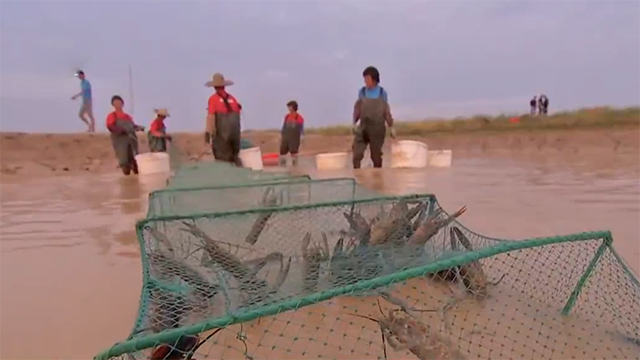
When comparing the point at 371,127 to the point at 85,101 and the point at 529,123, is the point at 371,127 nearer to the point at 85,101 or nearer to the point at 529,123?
the point at 85,101

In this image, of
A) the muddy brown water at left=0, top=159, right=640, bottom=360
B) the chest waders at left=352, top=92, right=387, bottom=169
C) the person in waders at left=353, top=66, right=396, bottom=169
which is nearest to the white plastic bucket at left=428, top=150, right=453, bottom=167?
the chest waders at left=352, top=92, right=387, bottom=169

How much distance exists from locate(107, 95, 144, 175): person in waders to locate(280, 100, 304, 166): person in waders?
3.20m

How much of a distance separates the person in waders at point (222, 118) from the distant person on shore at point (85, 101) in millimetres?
8075

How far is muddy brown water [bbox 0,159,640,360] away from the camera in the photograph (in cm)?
240

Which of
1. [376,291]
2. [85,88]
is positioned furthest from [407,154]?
[85,88]

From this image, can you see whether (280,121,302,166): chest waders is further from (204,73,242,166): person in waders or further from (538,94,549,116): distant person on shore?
(538,94,549,116): distant person on shore

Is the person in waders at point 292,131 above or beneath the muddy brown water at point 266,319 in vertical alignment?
above

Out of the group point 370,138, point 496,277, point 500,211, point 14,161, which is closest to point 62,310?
point 496,277

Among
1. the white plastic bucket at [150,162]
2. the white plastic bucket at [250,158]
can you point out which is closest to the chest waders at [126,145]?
the white plastic bucket at [150,162]

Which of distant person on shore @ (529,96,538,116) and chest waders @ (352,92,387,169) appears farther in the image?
distant person on shore @ (529,96,538,116)

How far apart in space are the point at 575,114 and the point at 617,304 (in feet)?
73.0

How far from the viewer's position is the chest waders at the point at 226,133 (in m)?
8.53

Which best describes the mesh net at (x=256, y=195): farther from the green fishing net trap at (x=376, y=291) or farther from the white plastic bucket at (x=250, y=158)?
the white plastic bucket at (x=250, y=158)

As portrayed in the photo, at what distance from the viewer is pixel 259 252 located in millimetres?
3514
